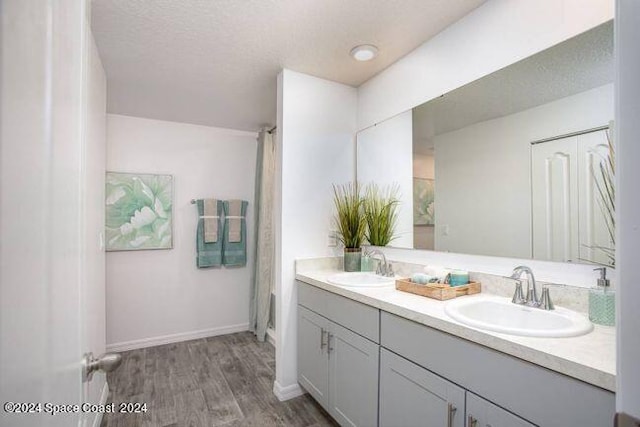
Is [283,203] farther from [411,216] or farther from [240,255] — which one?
[240,255]

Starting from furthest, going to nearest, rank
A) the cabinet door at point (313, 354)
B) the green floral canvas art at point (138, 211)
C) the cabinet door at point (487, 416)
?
the green floral canvas art at point (138, 211), the cabinet door at point (313, 354), the cabinet door at point (487, 416)

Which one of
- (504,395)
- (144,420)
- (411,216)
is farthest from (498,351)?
(144,420)

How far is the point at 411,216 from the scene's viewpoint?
2.18 metres

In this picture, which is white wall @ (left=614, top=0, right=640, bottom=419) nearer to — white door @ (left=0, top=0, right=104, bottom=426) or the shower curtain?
white door @ (left=0, top=0, right=104, bottom=426)

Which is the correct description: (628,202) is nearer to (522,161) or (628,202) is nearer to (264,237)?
(522,161)

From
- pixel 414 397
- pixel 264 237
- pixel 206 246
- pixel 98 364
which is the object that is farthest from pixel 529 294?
Answer: pixel 206 246

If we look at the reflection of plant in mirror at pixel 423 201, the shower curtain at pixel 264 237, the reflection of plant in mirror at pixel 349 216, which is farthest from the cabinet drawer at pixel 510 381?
the shower curtain at pixel 264 237

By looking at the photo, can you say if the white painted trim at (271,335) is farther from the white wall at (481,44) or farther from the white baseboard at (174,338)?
the white wall at (481,44)

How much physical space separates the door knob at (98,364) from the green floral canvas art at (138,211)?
2.89 meters

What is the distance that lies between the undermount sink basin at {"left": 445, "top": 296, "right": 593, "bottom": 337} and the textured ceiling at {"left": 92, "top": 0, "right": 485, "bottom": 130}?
153cm

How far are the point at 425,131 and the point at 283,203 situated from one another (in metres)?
1.11

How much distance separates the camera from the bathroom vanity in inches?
34.8

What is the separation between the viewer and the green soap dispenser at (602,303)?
1.13 meters

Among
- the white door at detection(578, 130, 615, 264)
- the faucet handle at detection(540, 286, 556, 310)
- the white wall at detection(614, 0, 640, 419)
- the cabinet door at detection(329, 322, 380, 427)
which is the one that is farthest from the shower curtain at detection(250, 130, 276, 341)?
the white wall at detection(614, 0, 640, 419)
